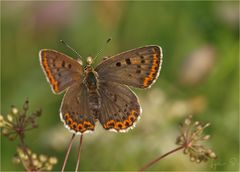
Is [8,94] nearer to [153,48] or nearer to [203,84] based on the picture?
[203,84]

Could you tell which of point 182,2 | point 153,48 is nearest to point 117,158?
point 153,48

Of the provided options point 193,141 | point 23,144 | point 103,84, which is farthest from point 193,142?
point 23,144

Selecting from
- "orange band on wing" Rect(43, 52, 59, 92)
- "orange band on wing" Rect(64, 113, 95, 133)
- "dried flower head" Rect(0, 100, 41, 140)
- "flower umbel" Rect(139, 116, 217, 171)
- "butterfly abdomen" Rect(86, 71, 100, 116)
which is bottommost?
"flower umbel" Rect(139, 116, 217, 171)

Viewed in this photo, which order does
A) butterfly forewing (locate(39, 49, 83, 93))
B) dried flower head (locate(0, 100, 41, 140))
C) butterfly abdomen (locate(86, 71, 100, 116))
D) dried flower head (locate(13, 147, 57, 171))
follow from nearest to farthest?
dried flower head (locate(13, 147, 57, 171))
dried flower head (locate(0, 100, 41, 140))
butterfly forewing (locate(39, 49, 83, 93))
butterfly abdomen (locate(86, 71, 100, 116))

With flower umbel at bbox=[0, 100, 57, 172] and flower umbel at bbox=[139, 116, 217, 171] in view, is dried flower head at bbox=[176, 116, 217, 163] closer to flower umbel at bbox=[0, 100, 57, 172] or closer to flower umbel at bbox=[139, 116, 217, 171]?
flower umbel at bbox=[139, 116, 217, 171]

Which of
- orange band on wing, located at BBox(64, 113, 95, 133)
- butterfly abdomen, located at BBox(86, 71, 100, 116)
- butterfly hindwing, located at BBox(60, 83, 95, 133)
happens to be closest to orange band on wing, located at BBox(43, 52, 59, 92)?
butterfly hindwing, located at BBox(60, 83, 95, 133)

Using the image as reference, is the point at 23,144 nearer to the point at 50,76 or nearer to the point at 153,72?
the point at 50,76

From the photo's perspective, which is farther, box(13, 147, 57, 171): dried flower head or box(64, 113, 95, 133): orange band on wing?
box(64, 113, 95, 133): orange band on wing
